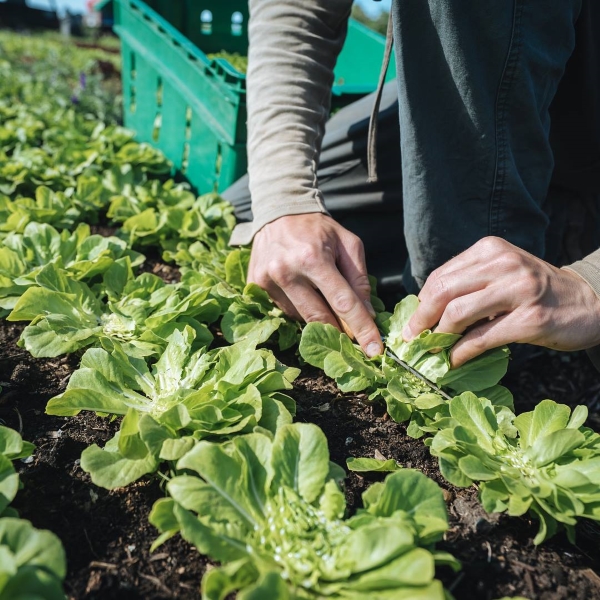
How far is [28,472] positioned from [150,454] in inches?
12.0

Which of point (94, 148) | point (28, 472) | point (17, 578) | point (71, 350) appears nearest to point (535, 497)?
point (17, 578)

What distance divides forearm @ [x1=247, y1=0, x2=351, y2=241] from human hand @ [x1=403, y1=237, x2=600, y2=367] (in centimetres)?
60

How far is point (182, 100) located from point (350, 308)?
2.04 m

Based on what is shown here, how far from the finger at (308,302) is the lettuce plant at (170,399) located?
219mm

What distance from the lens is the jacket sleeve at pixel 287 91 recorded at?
6.39ft

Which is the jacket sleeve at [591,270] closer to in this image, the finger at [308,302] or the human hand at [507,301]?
the human hand at [507,301]

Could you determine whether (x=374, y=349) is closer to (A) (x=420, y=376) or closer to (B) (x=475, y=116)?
(A) (x=420, y=376)

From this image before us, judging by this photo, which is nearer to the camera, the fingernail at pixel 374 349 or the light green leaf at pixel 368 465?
the light green leaf at pixel 368 465

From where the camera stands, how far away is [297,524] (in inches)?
42.4

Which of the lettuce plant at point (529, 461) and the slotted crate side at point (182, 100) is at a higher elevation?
the slotted crate side at point (182, 100)

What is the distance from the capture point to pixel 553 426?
1.40 metres

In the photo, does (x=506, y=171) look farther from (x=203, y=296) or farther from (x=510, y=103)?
(x=203, y=296)

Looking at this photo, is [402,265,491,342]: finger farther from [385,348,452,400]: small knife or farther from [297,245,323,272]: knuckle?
[297,245,323,272]: knuckle

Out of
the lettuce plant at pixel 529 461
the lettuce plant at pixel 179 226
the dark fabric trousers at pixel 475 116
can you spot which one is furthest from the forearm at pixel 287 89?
the lettuce plant at pixel 529 461
